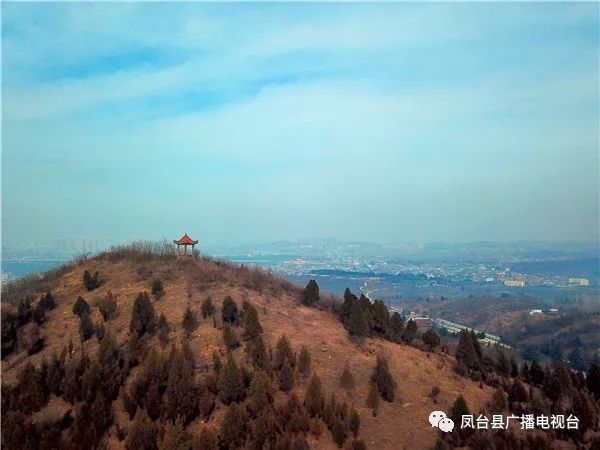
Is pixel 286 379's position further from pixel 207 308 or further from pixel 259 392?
pixel 207 308

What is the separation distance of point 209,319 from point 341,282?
7936 cm

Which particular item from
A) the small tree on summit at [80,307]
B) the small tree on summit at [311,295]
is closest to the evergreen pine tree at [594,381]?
the small tree on summit at [311,295]

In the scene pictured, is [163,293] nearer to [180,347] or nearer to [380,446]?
[180,347]

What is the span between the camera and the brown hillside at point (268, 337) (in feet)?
53.4

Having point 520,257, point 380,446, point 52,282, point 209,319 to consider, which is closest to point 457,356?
point 380,446

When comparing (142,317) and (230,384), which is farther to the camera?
(142,317)

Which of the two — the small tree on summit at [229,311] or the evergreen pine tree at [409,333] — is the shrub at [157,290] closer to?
the small tree on summit at [229,311]

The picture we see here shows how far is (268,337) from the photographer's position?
2033 cm

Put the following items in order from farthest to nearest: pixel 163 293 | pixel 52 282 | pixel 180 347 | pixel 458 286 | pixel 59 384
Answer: pixel 458 286 → pixel 52 282 → pixel 163 293 → pixel 180 347 → pixel 59 384

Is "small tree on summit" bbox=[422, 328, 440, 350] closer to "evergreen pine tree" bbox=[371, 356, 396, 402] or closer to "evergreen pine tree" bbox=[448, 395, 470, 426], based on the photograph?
"evergreen pine tree" bbox=[371, 356, 396, 402]

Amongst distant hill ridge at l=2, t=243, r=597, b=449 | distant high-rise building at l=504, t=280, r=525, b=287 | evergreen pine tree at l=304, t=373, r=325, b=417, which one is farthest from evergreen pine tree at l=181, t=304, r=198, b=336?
distant high-rise building at l=504, t=280, r=525, b=287

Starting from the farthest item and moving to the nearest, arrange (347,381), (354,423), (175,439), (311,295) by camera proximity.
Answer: (311,295), (347,381), (354,423), (175,439)

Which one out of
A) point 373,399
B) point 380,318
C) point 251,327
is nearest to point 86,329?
point 251,327

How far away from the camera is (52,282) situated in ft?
88.8
